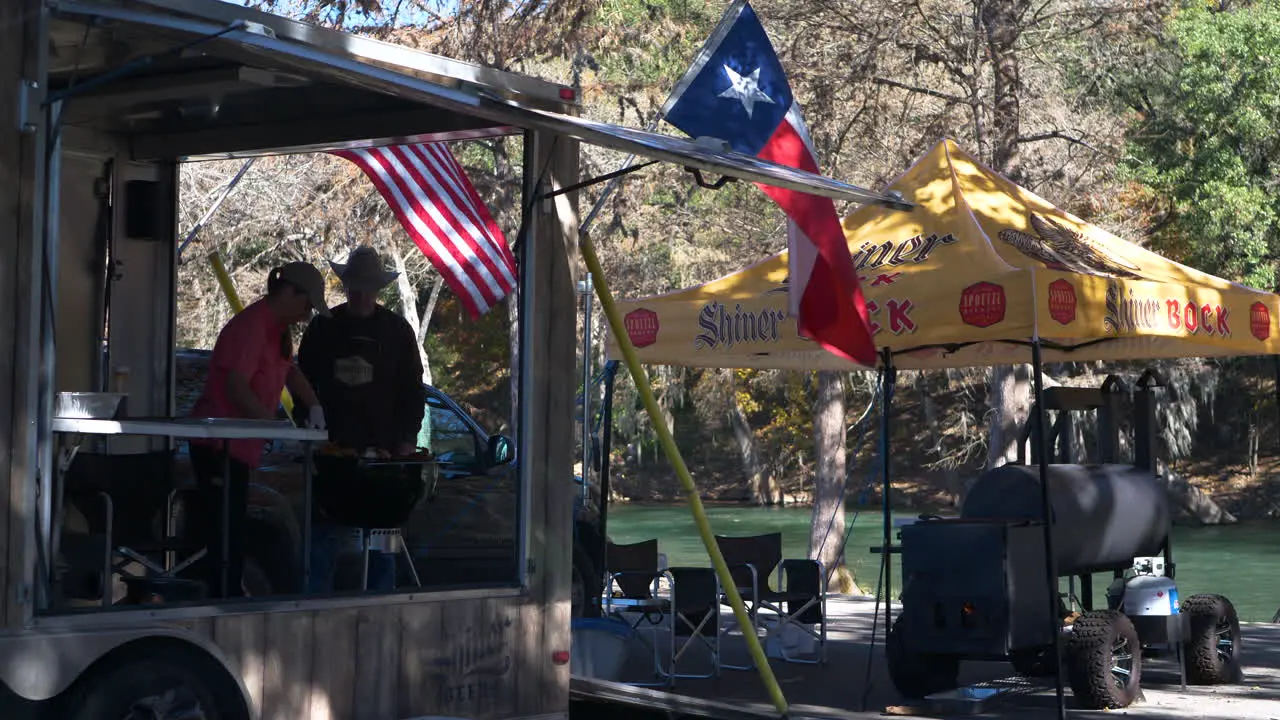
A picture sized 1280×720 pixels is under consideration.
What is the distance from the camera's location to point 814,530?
66.7 feet

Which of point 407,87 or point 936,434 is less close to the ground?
point 407,87

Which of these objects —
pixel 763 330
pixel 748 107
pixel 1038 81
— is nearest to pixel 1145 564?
pixel 763 330

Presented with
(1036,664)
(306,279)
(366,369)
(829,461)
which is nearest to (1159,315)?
(1036,664)

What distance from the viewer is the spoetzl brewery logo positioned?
8.38 meters

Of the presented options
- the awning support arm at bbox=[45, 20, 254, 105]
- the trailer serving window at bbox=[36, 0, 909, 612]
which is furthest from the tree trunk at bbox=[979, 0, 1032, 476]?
the awning support arm at bbox=[45, 20, 254, 105]

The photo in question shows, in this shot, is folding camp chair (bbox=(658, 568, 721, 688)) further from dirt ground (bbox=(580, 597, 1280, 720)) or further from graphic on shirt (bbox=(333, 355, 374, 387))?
graphic on shirt (bbox=(333, 355, 374, 387))

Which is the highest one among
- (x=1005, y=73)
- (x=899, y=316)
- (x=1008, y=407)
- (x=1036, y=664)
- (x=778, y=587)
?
(x=1005, y=73)

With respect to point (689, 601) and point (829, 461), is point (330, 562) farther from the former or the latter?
point (829, 461)

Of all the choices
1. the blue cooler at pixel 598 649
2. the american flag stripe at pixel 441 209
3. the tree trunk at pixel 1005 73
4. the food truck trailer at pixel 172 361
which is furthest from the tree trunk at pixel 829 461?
the food truck trailer at pixel 172 361

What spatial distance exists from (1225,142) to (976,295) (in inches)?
816

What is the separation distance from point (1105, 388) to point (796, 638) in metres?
2.52

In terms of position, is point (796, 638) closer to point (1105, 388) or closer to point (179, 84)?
point (1105, 388)

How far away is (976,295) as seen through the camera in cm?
Result: 809

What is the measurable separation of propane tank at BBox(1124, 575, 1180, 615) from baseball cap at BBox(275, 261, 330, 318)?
4863 mm
